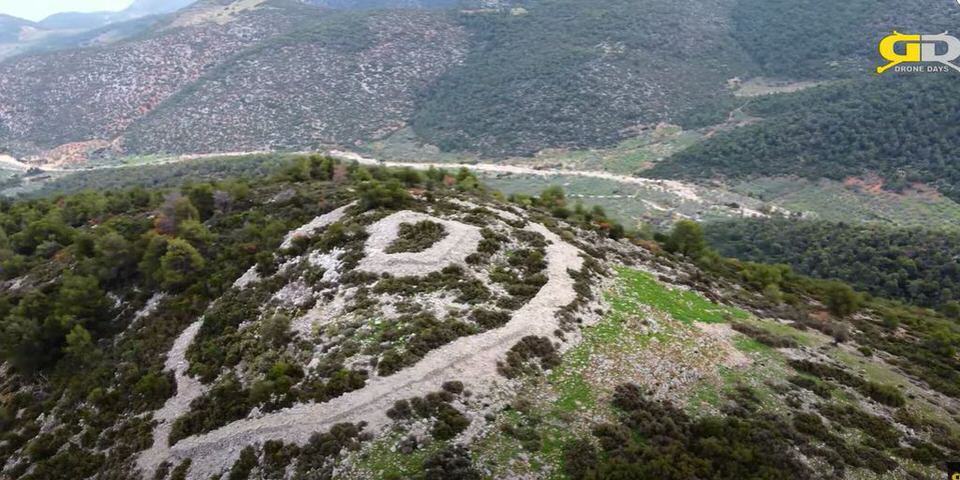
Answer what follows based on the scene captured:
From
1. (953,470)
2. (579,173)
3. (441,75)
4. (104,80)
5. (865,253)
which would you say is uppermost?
(104,80)

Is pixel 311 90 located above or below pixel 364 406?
above

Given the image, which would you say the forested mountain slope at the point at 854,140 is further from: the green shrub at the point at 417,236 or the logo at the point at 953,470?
the green shrub at the point at 417,236

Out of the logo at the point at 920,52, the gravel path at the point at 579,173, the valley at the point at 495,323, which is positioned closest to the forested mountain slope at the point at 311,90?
the gravel path at the point at 579,173

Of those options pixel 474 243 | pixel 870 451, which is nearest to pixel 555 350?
pixel 474 243

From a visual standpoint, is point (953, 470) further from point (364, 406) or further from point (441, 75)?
point (441, 75)

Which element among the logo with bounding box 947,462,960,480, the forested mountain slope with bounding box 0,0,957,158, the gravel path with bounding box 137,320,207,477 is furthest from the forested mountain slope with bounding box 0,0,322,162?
the logo with bounding box 947,462,960,480

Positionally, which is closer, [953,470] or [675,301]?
[953,470]

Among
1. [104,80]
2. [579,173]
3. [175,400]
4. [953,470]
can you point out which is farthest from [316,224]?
[104,80]

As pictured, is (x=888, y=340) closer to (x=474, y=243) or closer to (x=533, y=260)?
(x=533, y=260)
